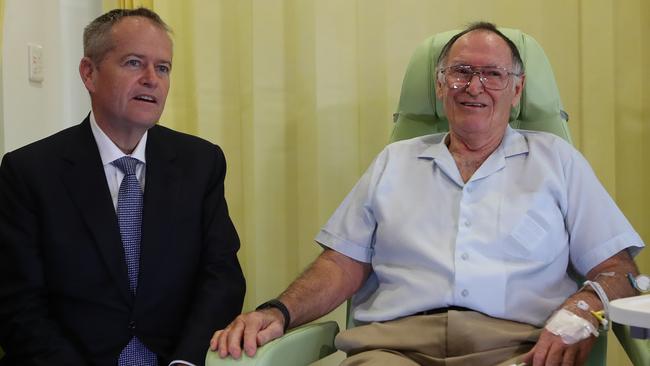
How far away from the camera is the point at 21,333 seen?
165 centimetres

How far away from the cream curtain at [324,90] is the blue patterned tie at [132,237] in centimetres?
74

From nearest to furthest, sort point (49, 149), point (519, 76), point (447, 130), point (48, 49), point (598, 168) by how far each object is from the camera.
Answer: point (49, 149) < point (519, 76) < point (447, 130) < point (598, 168) < point (48, 49)

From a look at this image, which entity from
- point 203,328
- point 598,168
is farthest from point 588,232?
point 203,328

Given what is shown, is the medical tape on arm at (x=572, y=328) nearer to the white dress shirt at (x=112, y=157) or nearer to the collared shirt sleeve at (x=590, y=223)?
the collared shirt sleeve at (x=590, y=223)

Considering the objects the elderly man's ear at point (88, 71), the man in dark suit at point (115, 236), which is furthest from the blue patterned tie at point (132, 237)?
the elderly man's ear at point (88, 71)

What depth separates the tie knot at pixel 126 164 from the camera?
181 cm

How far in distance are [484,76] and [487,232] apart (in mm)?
400

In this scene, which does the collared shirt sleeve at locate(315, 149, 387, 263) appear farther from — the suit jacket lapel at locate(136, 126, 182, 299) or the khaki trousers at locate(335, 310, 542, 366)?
the suit jacket lapel at locate(136, 126, 182, 299)

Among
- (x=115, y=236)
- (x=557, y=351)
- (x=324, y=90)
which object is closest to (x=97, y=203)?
(x=115, y=236)

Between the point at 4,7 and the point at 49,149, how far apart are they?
69cm

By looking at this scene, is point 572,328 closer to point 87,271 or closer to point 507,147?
point 507,147

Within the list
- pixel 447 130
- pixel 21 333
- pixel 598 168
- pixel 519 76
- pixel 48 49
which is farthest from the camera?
pixel 48 49

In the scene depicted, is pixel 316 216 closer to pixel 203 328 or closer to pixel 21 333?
pixel 203 328

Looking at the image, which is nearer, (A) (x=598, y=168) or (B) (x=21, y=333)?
(B) (x=21, y=333)
